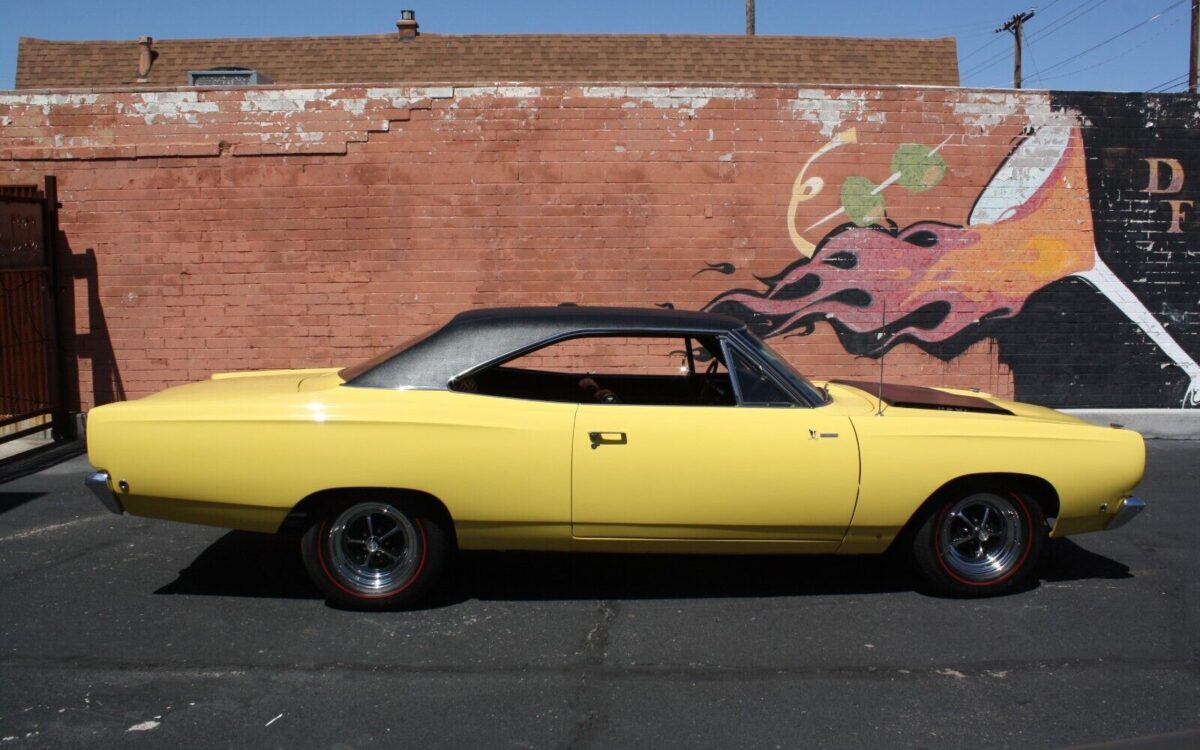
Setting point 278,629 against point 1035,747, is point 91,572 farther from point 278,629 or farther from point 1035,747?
point 1035,747

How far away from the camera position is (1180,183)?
9.98 meters

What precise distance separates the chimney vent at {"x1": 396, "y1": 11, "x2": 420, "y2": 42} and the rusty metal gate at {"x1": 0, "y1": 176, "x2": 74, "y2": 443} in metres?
8.43

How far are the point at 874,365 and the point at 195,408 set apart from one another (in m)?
6.86

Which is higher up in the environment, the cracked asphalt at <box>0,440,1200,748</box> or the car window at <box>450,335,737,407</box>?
the car window at <box>450,335,737,407</box>

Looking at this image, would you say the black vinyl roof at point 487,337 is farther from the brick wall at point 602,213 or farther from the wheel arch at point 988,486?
the brick wall at point 602,213

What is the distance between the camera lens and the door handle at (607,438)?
477 cm

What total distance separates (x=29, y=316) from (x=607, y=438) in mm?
6851

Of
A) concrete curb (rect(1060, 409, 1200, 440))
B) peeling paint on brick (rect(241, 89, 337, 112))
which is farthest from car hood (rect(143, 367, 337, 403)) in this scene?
concrete curb (rect(1060, 409, 1200, 440))

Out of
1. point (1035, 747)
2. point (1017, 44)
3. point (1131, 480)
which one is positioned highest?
point (1017, 44)

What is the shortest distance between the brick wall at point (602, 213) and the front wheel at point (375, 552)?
5.00 m

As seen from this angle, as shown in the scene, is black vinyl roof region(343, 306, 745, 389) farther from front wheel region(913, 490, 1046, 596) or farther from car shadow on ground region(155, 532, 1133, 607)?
front wheel region(913, 490, 1046, 596)

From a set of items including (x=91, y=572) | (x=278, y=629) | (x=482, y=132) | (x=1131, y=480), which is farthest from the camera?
(x=482, y=132)

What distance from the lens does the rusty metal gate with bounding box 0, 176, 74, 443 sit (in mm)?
8859

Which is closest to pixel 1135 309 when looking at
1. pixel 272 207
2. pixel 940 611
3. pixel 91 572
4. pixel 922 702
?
pixel 940 611
